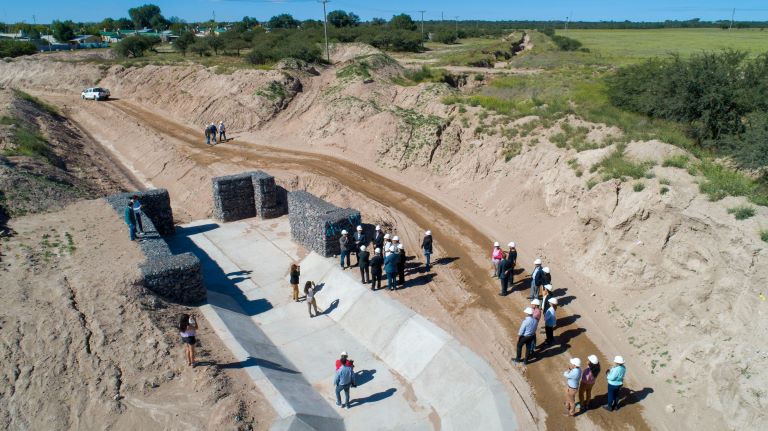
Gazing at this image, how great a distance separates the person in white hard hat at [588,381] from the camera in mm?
10758

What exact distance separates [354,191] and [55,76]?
48.7 meters

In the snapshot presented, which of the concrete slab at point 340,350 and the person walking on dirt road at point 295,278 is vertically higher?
the person walking on dirt road at point 295,278

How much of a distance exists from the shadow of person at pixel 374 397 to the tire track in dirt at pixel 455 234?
340cm

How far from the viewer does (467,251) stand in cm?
1880

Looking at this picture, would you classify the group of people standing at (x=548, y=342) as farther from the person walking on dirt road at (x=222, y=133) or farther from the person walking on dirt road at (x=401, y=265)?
the person walking on dirt road at (x=222, y=133)

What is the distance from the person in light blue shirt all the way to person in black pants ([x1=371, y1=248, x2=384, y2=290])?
713cm

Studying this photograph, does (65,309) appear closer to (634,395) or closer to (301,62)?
(634,395)

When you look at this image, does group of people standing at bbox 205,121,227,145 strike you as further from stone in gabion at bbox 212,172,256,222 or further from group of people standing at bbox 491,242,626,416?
group of people standing at bbox 491,242,626,416

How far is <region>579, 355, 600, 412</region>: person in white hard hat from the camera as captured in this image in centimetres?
1076

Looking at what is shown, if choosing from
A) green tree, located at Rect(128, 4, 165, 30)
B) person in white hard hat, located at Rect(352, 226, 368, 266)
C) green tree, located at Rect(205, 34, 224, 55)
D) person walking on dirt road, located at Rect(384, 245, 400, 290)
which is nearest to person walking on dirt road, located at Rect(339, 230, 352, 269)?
person in white hard hat, located at Rect(352, 226, 368, 266)

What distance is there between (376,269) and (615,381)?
7.39 metres

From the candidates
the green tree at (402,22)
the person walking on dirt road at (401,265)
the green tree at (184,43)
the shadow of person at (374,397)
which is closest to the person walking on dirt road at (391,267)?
the person walking on dirt road at (401,265)

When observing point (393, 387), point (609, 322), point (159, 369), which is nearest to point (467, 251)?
point (609, 322)

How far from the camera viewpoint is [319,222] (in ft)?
58.9
